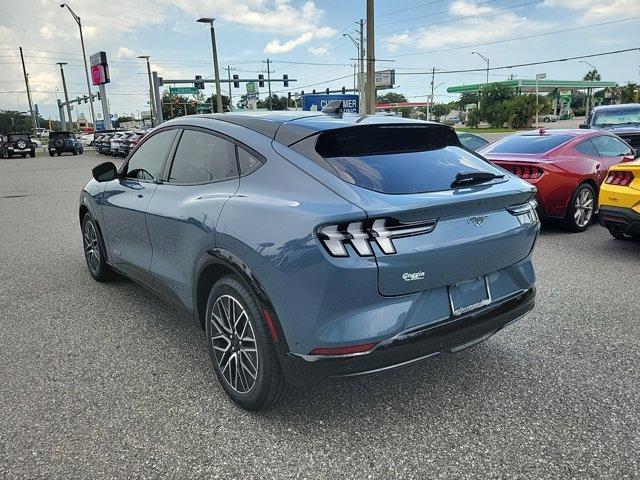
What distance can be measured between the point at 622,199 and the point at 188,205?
16.4 ft

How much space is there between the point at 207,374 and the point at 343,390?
90 cm

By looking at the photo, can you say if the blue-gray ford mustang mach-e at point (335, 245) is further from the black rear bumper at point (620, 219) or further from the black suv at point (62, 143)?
the black suv at point (62, 143)

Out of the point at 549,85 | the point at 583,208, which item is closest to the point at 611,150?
the point at 583,208

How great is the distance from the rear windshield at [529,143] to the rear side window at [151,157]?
18.1 ft

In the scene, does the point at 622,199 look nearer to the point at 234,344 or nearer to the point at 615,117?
the point at 234,344

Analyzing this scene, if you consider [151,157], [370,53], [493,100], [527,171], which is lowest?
[527,171]

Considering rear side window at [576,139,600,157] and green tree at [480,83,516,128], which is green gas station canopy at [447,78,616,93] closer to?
green tree at [480,83,516,128]

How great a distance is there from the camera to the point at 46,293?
493 centimetres

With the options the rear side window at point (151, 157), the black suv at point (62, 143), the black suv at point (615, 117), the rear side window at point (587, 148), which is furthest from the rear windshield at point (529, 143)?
the black suv at point (62, 143)

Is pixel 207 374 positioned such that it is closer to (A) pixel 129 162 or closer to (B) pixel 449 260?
(B) pixel 449 260

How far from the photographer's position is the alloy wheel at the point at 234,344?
2688mm

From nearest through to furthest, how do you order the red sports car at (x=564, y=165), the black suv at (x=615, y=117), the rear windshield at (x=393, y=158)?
the rear windshield at (x=393, y=158)
the red sports car at (x=564, y=165)
the black suv at (x=615, y=117)

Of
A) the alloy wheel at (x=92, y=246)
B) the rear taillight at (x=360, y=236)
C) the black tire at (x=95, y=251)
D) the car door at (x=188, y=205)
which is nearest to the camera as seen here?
the rear taillight at (x=360, y=236)

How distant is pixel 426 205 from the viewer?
2.37 m
